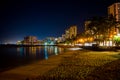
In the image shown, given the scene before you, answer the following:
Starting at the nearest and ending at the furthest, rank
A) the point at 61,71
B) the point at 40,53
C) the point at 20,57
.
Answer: the point at 61,71
the point at 20,57
the point at 40,53

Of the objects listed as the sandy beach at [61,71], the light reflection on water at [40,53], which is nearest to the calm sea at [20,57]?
the light reflection on water at [40,53]

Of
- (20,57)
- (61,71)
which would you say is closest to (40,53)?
(20,57)

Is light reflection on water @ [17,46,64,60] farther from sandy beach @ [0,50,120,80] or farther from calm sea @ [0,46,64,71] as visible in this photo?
sandy beach @ [0,50,120,80]

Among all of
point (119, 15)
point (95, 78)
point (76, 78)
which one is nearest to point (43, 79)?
point (76, 78)

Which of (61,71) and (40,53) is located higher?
(61,71)

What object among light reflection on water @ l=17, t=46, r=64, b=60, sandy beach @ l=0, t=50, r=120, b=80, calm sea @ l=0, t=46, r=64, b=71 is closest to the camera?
sandy beach @ l=0, t=50, r=120, b=80

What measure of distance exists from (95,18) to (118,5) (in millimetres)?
57652

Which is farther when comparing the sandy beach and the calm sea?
the calm sea

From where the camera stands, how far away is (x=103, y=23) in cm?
7112

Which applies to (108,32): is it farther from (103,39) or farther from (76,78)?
(76,78)

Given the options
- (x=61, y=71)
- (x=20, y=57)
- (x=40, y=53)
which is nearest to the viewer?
(x=61, y=71)

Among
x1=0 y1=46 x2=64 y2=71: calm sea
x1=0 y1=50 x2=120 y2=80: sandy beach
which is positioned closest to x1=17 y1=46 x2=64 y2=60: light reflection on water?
x1=0 y1=46 x2=64 y2=71: calm sea

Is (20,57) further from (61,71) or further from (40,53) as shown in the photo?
(61,71)

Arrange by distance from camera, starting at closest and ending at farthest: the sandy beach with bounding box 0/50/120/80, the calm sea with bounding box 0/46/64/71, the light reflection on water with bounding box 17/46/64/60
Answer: the sandy beach with bounding box 0/50/120/80 < the calm sea with bounding box 0/46/64/71 < the light reflection on water with bounding box 17/46/64/60
